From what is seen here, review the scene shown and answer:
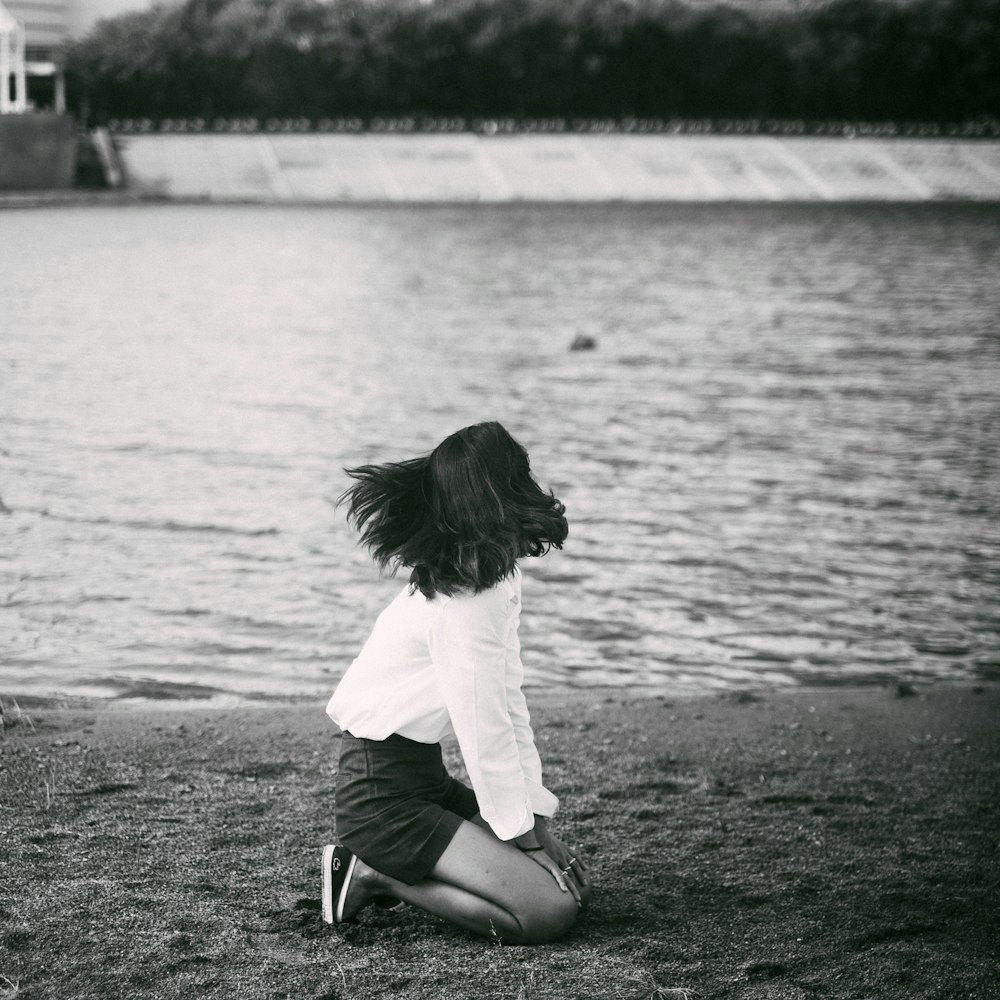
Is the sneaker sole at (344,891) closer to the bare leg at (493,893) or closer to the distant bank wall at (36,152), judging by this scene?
the bare leg at (493,893)

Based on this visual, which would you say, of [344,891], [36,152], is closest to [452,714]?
[344,891]

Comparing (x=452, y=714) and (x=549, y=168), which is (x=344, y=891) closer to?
(x=452, y=714)

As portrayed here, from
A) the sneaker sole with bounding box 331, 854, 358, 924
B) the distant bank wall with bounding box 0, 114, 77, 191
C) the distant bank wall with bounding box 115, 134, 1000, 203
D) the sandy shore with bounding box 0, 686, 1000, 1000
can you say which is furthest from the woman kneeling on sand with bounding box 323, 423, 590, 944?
the distant bank wall with bounding box 0, 114, 77, 191

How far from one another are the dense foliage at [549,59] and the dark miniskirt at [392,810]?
181 feet

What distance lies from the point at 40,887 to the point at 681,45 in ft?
193

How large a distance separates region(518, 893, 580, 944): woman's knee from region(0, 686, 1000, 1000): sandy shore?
39mm

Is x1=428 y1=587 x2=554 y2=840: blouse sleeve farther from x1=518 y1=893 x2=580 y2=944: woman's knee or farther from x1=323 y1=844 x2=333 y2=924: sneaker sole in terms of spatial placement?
x1=323 y1=844 x2=333 y2=924: sneaker sole

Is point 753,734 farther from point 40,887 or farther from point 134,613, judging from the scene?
point 134,613

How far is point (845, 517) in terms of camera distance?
9.33 metres

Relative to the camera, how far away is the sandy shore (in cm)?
344

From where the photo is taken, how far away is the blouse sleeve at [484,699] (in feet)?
11.5

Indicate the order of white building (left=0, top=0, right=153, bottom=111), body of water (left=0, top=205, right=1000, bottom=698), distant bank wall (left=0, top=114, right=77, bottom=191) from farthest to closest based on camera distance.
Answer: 1. white building (left=0, top=0, right=153, bottom=111)
2. distant bank wall (left=0, top=114, right=77, bottom=191)
3. body of water (left=0, top=205, right=1000, bottom=698)

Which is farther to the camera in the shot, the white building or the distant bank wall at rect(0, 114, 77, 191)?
the white building

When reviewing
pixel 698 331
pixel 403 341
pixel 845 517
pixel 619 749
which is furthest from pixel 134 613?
pixel 698 331
